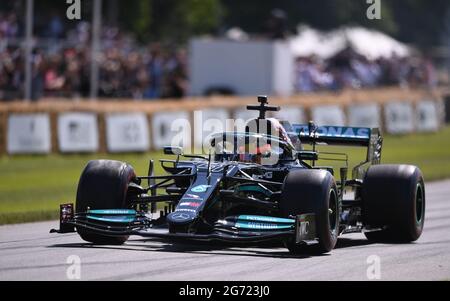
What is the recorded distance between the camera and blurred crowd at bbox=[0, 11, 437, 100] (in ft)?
94.4

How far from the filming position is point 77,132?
26.4 m

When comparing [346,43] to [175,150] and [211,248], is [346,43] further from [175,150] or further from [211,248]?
[211,248]

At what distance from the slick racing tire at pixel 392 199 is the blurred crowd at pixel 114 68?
16504mm

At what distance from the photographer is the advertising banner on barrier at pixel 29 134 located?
25.1 m

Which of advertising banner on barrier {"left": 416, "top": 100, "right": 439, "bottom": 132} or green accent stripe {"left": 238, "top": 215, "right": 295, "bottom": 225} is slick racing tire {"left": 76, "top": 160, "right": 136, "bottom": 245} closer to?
green accent stripe {"left": 238, "top": 215, "right": 295, "bottom": 225}

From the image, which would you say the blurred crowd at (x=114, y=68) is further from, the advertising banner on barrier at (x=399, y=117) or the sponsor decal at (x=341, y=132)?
the sponsor decal at (x=341, y=132)

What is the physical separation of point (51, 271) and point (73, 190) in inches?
402

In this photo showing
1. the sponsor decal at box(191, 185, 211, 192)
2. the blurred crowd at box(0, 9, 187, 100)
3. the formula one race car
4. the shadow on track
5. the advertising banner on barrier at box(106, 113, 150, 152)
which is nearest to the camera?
the formula one race car

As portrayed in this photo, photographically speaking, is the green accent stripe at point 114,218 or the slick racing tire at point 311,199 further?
the green accent stripe at point 114,218

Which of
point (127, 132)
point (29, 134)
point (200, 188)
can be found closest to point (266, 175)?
point (200, 188)

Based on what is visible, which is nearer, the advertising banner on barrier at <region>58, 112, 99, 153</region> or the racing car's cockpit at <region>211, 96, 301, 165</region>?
the racing car's cockpit at <region>211, 96, 301, 165</region>

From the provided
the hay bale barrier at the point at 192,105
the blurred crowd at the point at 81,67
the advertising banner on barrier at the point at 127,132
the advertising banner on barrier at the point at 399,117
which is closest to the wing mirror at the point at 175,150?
the hay bale barrier at the point at 192,105

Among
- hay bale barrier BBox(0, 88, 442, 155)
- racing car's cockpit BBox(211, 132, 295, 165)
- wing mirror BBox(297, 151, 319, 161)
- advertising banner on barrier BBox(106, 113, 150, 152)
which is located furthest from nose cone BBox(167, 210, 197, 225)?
advertising banner on barrier BBox(106, 113, 150, 152)

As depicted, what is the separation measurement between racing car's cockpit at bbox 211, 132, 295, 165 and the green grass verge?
11.5 feet
